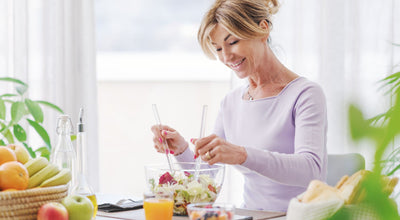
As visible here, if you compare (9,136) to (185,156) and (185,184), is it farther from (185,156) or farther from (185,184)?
(185,184)

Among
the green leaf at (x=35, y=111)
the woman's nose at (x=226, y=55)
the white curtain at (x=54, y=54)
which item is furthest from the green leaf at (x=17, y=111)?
the woman's nose at (x=226, y=55)

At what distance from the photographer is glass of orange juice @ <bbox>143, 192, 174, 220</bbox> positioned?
1306 millimetres

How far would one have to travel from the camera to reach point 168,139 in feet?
6.06

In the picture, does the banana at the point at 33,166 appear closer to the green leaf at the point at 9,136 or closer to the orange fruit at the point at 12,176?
the orange fruit at the point at 12,176

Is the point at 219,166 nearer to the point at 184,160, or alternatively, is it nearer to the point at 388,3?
the point at 184,160

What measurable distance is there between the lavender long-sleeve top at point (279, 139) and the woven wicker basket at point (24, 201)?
23.0 inches

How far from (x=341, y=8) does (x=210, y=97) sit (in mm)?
1056

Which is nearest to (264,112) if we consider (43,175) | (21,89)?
(43,175)

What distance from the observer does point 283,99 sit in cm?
190

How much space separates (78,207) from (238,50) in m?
0.91

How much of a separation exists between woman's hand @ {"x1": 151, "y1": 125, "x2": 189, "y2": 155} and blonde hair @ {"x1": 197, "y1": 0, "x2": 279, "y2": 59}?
16.0 inches

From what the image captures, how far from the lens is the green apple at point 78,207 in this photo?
1235 mm

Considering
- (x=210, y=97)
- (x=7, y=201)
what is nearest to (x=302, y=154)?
(x=7, y=201)

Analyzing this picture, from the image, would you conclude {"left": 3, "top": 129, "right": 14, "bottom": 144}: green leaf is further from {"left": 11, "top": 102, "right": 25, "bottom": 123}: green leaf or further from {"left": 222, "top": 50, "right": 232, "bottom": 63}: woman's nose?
{"left": 222, "top": 50, "right": 232, "bottom": 63}: woman's nose
